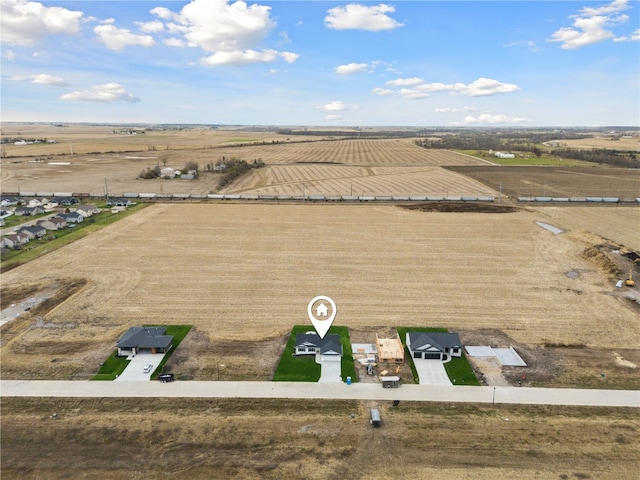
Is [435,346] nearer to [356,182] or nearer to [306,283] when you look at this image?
[306,283]

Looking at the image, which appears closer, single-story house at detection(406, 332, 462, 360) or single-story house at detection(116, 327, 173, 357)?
single-story house at detection(406, 332, 462, 360)

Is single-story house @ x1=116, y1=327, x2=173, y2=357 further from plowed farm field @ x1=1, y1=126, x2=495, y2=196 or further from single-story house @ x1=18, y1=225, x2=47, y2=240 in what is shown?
plowed farm field @ x1=1, y1=126, x2=495, y2=196

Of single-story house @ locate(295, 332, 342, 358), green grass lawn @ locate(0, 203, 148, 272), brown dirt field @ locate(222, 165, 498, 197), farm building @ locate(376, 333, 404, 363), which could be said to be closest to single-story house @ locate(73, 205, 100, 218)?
green grass lawn @ locate(0, 203, 148, 272)

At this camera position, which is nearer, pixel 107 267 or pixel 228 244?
pixel 107 267

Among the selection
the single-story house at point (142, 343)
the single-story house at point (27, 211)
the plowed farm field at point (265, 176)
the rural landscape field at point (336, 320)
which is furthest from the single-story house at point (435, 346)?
the single-story house at point (27, 211)

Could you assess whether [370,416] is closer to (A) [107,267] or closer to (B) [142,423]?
(B) [142,423]

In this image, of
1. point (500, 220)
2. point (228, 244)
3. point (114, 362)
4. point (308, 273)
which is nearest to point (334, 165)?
point (500, 220)
